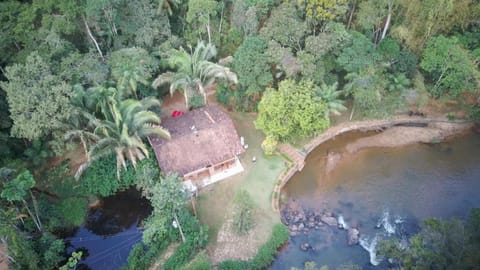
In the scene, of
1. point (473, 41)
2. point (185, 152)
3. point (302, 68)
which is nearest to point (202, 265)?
point (185, 152)

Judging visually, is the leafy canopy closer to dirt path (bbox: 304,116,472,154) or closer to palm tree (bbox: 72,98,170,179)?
dirt path (bbox: 304,116,472,154)

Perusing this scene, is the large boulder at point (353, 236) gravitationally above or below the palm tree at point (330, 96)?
below


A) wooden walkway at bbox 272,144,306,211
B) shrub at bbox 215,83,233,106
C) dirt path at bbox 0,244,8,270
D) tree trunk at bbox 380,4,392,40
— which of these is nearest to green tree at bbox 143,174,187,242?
wooden walkway at bbox 272,144,306,211

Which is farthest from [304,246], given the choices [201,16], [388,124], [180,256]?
[201,16]

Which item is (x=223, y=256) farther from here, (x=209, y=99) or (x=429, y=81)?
(x=429, y=81)

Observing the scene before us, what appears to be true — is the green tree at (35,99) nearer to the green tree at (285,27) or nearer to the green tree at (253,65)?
the green tree at (253,65)

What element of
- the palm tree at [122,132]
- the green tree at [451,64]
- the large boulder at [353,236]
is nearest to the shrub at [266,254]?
the large boulder at [353,236]
